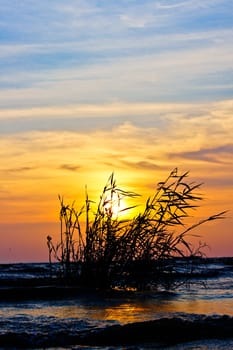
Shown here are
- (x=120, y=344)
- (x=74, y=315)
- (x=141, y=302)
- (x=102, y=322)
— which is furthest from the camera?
(x=141, y=302)

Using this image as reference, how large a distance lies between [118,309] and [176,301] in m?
1.81

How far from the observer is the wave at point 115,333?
734 cm

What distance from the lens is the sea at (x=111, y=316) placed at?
7332 millimetres

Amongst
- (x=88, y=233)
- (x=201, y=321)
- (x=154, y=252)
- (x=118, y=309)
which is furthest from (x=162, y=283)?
(x=201, y=321)

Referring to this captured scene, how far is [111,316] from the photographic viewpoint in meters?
9.38

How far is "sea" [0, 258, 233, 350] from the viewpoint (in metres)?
7.33

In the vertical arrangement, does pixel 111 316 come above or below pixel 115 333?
above

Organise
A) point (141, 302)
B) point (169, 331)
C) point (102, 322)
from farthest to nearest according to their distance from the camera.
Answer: point (141, 302) < point (102, 322) < point (169, 331)

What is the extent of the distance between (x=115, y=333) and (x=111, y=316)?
170 centimetres

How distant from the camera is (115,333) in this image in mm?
7691

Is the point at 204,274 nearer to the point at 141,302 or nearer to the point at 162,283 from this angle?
the point at 162,283

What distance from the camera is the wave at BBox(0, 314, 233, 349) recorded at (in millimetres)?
7336

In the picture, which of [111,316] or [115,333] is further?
[111,316]

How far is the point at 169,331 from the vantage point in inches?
307
